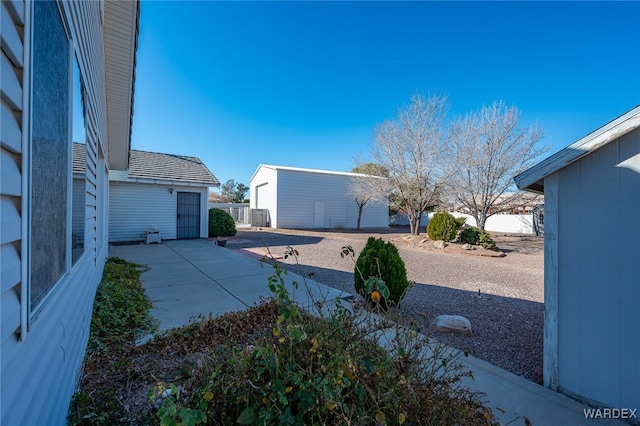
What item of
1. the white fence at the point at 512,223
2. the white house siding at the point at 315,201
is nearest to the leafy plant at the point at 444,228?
the white house siding at the point at 315,201

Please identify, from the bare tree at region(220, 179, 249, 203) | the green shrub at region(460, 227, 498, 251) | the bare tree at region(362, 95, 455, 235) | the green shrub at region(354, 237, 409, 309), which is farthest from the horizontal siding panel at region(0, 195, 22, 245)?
the bare tree at region(220, 179, 249, 203)

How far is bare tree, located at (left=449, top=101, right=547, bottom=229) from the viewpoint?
11516 mm

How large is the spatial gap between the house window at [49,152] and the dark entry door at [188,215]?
35.1 feet

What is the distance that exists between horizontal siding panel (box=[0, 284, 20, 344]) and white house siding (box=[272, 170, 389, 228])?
56.4 ft

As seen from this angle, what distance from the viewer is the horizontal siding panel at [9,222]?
0.78 metres

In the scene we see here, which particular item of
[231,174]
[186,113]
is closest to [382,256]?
[186,113]

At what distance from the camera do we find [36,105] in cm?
110

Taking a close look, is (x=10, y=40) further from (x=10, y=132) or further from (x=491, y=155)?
(x=491, y=155)

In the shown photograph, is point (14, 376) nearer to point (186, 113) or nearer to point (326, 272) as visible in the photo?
point (326, 272)

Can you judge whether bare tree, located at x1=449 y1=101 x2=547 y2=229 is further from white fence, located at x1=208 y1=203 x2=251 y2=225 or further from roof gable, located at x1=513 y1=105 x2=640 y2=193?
white fence, located at x1=208 y1=203 x2=251 y2=225

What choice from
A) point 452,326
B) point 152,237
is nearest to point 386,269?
point 452,326

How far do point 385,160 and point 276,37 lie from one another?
814 cm

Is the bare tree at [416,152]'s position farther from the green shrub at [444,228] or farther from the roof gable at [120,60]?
the roof gable at [120,60]

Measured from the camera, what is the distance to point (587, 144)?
2055 mm
